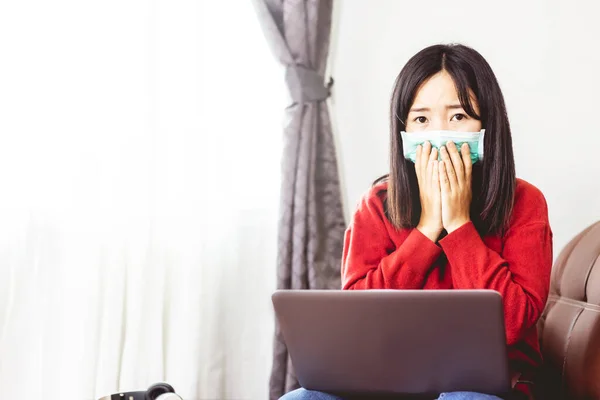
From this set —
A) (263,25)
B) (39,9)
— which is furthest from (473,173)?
(39,9)

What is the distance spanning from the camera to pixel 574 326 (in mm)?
1472

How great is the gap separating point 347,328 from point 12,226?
0.91 m

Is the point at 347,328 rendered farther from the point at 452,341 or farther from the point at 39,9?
the point at 39,9

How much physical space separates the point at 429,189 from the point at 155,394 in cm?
61

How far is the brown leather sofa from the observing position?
138 centimetres

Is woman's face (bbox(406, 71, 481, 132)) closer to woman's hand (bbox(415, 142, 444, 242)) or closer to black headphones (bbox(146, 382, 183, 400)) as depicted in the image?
woman's hand (bbox(415, 142, 444, 242))

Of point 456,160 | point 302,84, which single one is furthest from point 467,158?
point 302,84

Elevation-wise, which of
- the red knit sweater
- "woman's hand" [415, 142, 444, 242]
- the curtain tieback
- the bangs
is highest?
the curtain tieback

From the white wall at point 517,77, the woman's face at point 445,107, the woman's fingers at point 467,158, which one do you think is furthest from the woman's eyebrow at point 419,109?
the white wall at point 517,77

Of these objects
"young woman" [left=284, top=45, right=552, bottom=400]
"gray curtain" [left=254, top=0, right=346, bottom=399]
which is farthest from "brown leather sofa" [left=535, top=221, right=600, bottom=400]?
"gray curtain" [left=254, top=0, right=346, bottom=399]

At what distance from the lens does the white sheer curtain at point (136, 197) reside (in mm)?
1683

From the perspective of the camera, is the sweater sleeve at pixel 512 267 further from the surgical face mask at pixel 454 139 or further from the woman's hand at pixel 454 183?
the surgical face mask at pixel 454 139

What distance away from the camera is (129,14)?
185 centimetres

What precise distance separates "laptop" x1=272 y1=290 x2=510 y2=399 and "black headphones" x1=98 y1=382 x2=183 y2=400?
0.23 metres
